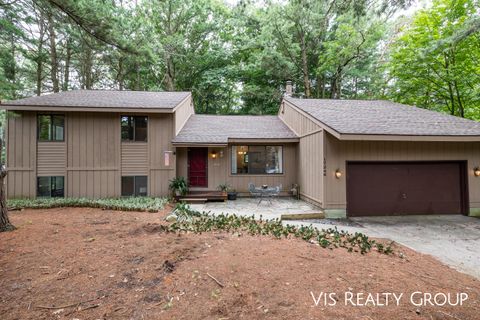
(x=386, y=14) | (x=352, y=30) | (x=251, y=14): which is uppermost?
(x=251, y=14)

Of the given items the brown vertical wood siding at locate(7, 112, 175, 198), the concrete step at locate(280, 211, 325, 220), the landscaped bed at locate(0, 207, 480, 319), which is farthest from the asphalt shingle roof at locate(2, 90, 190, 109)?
the concrete step at locate(280, 211, 325, 220)

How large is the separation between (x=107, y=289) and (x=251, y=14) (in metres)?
20.4

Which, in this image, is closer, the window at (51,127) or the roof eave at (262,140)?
the window at (51,127)

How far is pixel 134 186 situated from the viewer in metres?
9.54

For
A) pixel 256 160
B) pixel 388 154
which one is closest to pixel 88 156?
pixel 256 160

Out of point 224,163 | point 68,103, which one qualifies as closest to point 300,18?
point 224,163

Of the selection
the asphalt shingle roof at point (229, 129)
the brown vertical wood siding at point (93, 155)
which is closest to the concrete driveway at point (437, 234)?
the asphalt shingle roof at point (229, 129)

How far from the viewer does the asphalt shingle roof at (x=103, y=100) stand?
8.78 metres

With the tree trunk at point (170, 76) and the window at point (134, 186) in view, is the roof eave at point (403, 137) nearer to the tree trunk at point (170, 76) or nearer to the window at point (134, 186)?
the window at point (134, 186)

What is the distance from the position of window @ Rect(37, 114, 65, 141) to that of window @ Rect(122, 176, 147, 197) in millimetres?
3107

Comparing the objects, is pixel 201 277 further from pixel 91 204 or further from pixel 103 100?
pixel 103 100

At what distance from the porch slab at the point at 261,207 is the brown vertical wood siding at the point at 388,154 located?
0.94m

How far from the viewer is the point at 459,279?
11.5 ft

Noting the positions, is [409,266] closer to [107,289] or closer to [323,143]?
[323,143]
